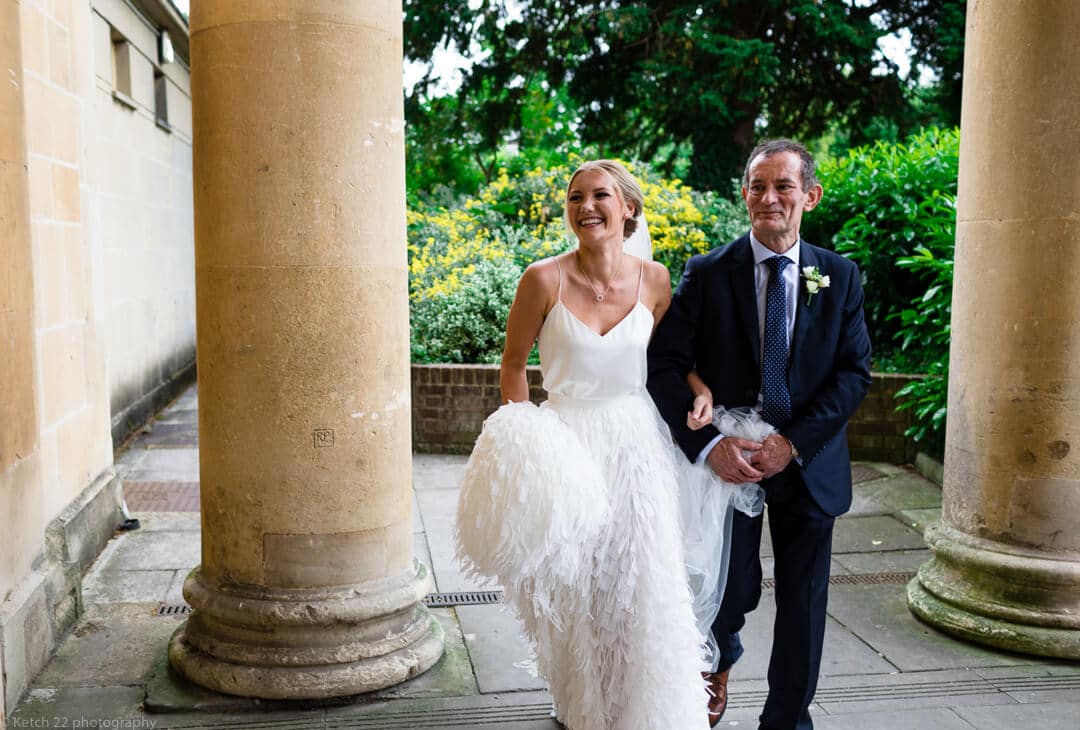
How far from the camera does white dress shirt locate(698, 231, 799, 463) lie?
365cm

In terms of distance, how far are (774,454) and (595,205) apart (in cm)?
104

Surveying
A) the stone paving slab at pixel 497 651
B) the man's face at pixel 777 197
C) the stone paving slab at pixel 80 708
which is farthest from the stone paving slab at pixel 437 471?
the man's face at pixel 777 197

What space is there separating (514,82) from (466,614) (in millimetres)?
13272

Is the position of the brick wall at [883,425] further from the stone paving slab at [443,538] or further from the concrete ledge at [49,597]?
the concrete ledge at [49,597]

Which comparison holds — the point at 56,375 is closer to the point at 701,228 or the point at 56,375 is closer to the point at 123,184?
the point at 123,184

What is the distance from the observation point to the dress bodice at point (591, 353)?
11.7 ft

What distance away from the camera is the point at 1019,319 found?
463 cm

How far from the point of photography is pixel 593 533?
343cm

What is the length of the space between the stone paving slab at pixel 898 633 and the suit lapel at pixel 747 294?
180 cm

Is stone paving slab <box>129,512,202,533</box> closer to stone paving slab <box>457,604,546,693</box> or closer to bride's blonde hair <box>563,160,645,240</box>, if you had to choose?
stone paving slab <box>457,604,546,693</box>

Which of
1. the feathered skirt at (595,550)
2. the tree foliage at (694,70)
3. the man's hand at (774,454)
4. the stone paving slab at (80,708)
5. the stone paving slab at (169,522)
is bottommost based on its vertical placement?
the stone paving slab at (80,708)

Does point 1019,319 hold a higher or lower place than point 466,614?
higher

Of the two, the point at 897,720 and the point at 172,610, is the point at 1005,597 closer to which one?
the point at 897,720

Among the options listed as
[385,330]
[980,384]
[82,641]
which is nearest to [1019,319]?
[980,384]
